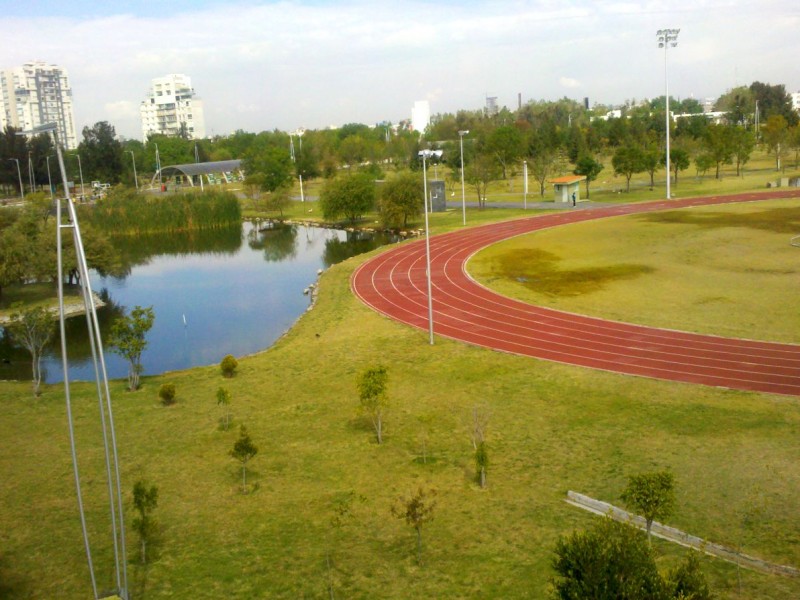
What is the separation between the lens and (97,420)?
20.4 meters

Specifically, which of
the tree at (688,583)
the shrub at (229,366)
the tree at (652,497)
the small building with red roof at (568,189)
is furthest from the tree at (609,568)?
the small building with red roof at (568,189)

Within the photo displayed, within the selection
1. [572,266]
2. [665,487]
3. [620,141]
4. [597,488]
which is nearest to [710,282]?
[572,266]

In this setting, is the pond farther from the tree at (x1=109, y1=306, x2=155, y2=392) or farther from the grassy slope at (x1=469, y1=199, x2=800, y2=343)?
the grassy slope at (x1=469, y1=199, x2=800, y2=343)

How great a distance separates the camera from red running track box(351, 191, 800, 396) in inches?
838

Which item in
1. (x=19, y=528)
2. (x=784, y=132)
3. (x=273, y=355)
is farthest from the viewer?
(x=784, y=132)

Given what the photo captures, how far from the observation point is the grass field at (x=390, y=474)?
12.1 metres

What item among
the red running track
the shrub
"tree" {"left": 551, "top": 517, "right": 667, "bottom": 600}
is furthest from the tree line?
"tree" {"left": 551, "top": 517, "right": 667, "bottom": 600}

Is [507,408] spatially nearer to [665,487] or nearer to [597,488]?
[597,488]

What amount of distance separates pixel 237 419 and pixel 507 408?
23.3 ft

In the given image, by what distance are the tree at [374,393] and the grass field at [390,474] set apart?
1.21ft

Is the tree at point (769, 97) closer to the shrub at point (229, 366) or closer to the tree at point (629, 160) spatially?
the tree at point (629, 160)

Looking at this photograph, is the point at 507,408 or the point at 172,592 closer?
the point at 172,592

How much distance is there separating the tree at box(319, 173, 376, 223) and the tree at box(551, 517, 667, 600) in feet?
193

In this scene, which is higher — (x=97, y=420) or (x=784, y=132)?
(x=784, y=132)
